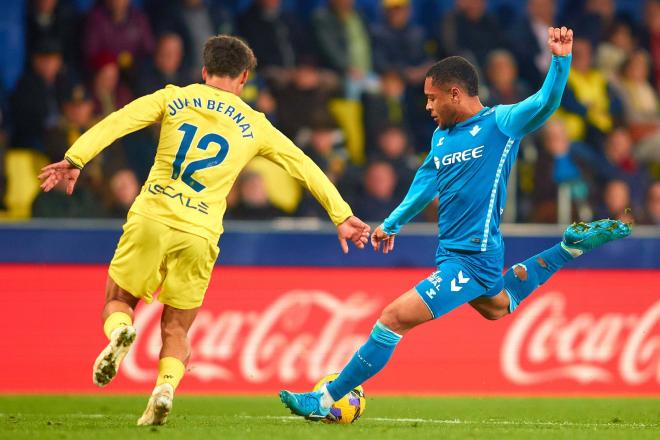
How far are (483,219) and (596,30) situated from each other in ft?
29.1

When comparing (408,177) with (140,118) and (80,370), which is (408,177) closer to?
(80,370)

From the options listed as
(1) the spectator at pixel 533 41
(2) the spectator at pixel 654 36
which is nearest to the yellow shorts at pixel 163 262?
(1) the spectator at pixel 533 41

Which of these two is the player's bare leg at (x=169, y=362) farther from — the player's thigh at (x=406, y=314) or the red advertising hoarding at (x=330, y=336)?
the red advertising hoarding at (x=330, y=336)

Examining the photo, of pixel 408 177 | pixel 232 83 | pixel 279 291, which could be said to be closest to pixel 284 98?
pixel 408 177

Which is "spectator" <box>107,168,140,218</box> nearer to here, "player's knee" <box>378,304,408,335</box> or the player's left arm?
"player's knee" <box>378,304,408,335</box>

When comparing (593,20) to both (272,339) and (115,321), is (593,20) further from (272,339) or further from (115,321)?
(115,321)

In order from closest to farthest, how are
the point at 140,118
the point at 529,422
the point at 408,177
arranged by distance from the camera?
the point at 140,118
the point at 529,422
the point at 408,177

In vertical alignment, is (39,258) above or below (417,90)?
below

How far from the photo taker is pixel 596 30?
1514cm

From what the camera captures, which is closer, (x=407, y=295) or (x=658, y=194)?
(x=407, y=295)

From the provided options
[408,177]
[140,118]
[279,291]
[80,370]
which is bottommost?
[80,370]

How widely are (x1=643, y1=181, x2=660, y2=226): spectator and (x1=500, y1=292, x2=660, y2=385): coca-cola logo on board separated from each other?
2.20m

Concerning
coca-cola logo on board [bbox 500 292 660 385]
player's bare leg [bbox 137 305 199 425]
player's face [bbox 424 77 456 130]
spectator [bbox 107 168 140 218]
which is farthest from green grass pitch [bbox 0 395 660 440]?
spectator [bbox 107 168 140 218]

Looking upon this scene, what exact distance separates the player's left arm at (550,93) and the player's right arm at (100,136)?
204cm
